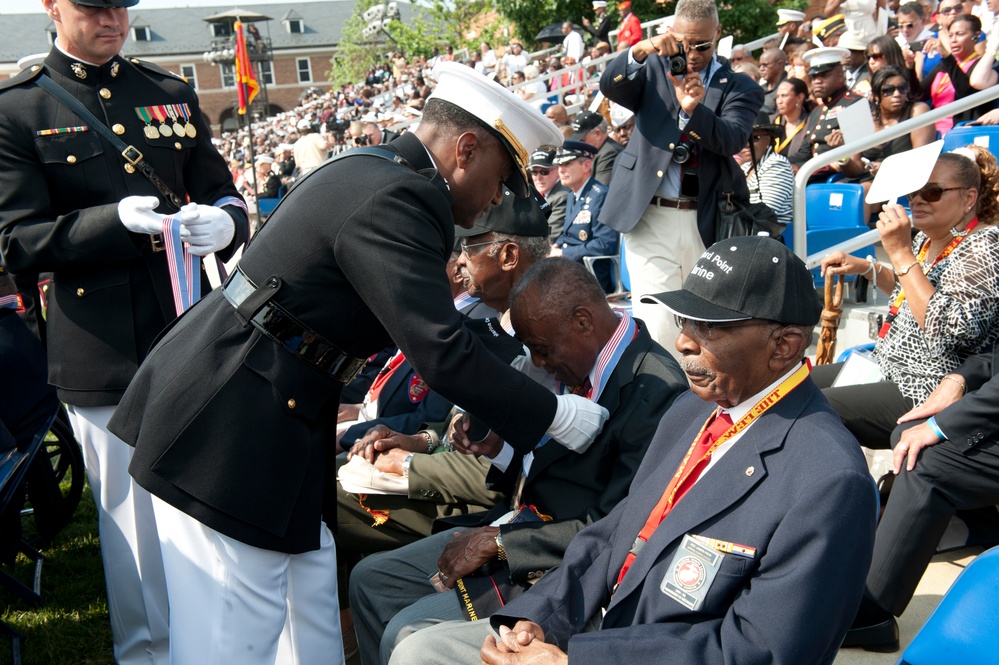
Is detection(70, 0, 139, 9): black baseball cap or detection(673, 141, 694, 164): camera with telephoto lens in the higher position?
detection(70, 0, 139, 9): black baseball cap

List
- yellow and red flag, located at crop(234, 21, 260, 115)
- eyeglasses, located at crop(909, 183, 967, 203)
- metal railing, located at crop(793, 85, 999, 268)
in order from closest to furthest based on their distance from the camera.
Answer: eyeglasses, located at crop(909, 183, 967, 203) → metal railing, located at crop(793, 85, 999, 268) → yellow and red flag, located at crop(234, 21, 260, 115)

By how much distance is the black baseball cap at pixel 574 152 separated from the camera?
7.08 m

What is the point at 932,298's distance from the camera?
3.48 m

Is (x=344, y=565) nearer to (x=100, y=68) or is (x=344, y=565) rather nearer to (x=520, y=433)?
(x=520, y=433)

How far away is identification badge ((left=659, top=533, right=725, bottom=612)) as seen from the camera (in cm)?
202

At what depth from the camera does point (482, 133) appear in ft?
7.63

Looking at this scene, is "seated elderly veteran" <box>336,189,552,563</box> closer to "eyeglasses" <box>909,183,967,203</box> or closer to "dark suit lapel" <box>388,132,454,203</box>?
"dark suit lapel" <box>388,132,454,203</box>

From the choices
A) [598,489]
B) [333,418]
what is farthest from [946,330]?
[333,418]

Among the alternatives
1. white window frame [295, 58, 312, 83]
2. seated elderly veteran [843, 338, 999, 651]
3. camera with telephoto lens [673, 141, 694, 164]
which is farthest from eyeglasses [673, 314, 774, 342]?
white window frame [295, 58, 312, 83]

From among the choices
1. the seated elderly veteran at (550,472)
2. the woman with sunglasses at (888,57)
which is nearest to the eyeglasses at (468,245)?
the seated elderly veteran at (550,472)

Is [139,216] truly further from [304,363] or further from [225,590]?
[225,590]

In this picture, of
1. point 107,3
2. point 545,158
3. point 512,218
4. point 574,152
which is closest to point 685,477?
point 512,218

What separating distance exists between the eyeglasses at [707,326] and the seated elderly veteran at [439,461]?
927 millimetres

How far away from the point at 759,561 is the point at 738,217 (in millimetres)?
3326
